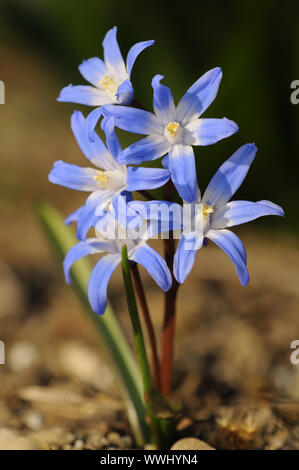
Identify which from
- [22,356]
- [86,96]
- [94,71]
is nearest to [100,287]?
[86,96]

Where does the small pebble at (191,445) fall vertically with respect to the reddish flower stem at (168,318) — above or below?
below

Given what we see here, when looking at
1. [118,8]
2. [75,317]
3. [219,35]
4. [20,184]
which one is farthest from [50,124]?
[75,317]

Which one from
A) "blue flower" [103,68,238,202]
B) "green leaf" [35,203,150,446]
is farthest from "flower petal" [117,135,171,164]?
"green leaf" [35,203,150,446]

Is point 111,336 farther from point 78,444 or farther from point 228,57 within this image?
point 228,57

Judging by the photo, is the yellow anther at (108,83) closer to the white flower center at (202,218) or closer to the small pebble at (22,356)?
the white flower center at (202,218)

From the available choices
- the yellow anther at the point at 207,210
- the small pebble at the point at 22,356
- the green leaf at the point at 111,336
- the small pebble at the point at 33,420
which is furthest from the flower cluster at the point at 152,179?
the small pebble at the point at 22,356

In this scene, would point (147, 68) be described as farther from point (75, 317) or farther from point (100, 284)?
point (100, 284)
